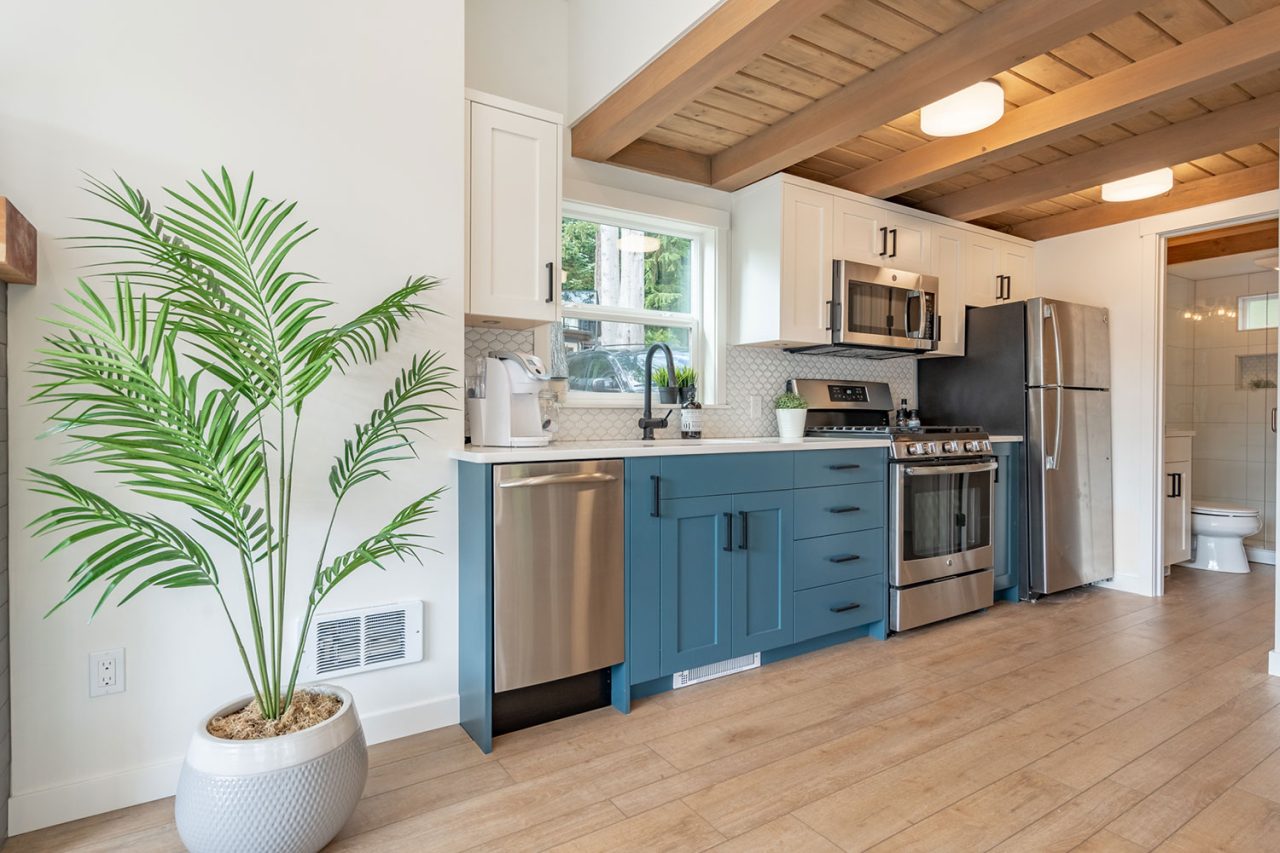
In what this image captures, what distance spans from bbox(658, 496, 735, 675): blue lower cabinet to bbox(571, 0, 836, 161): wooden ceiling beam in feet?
4.99

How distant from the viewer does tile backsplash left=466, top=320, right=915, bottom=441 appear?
9.46 feet

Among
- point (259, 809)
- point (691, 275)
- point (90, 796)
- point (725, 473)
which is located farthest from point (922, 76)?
point (90, 796)

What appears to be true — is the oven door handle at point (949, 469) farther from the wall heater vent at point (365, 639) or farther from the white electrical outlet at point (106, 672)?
the white electrical outlet at point (106, 672)

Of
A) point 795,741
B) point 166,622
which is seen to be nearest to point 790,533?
point 795,741

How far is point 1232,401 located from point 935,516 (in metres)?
3.86

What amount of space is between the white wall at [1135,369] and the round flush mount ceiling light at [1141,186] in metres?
0.66

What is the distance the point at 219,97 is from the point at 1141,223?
4728mm

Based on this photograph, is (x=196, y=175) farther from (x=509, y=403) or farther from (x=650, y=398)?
(x=650, y=398)

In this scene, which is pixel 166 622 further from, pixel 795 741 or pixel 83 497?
pixel 795 741

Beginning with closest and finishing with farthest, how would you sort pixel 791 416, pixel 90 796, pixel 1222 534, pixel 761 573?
pixel 90 796 → pixel 761 573 → pixel 791 416 → pixel 1222 534

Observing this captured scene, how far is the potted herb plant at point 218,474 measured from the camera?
146 centimetres

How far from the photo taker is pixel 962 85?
249 cm

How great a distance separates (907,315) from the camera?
3.78 meters

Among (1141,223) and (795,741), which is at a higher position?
(1141,223)
